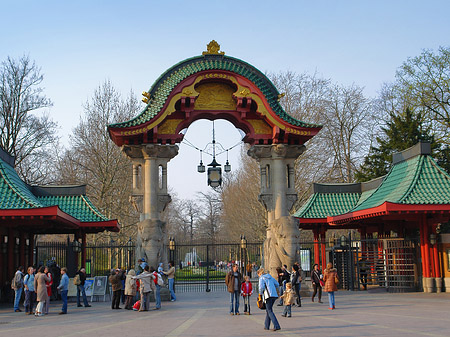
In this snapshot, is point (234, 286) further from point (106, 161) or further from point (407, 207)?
point (106, 161)

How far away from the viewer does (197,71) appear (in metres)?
23.0

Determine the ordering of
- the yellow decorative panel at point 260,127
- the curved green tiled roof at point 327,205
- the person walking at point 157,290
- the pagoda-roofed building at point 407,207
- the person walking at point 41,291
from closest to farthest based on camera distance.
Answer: the person walking at point 41,291
the person walking at point 157,290
the pagoda-roofed building at point 407,207
the yellow decorative panel at point 260,127
the curved green tiled roof at point 327,205

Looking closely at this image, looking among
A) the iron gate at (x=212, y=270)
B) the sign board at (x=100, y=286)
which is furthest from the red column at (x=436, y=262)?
the sign board at (x=100, y=286)

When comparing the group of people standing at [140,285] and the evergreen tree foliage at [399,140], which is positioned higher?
the evergreen tree foliage at [399,140]

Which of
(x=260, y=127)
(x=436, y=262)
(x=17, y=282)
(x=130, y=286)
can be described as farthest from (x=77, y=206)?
(x=436, y=262)

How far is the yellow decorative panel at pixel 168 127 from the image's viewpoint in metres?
23.5

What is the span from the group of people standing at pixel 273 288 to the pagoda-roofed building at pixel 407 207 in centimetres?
538

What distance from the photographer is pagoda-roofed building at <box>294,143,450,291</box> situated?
23391 mm

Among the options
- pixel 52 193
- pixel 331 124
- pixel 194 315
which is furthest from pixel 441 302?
pixel 331 124

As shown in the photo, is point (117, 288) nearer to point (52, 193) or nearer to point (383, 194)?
point (52, 193)

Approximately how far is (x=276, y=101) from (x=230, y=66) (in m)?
2.53

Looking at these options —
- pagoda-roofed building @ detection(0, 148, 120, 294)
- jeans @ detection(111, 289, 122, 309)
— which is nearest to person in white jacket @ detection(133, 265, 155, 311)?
jeans @ detection(111, 289, 122, 309)

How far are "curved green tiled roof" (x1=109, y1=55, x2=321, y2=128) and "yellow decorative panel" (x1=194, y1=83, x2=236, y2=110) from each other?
0.98 metres

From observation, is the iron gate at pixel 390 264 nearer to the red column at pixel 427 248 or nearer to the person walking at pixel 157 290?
the red column at pixel 427 248
